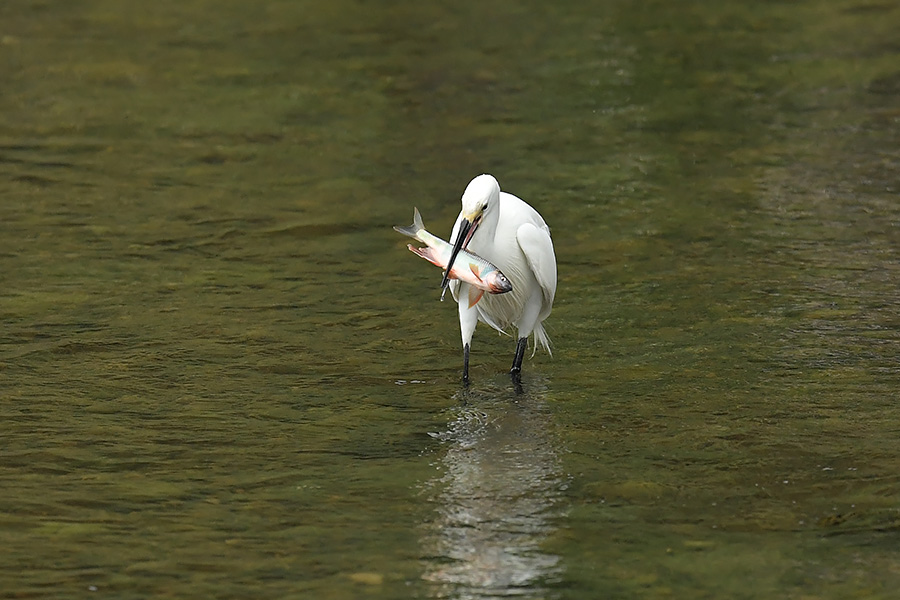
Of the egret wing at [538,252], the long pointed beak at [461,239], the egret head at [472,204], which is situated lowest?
the egret wing at [538,252]

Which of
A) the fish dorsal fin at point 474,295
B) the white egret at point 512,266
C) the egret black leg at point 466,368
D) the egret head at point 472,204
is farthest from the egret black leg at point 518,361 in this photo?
the egret head at point 472,204

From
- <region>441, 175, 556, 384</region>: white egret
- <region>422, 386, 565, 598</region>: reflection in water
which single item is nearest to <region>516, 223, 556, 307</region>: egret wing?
<region>441, 175, 556, 384</region>: white egret

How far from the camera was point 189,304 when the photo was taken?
6.95m

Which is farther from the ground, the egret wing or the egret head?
the egret head

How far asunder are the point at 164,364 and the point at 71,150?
13.8 feet

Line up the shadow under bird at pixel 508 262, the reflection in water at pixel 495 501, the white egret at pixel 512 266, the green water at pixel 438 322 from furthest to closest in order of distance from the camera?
1. the white egret at pixel 512 266
2. the shadow under bird at pixel 508 262
3. the green water at pixel 438 322
4. the reflection in water at pixel 495 501

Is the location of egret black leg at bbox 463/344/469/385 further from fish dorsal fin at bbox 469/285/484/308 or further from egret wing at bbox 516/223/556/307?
egret wing at bbox 516/223/556/307

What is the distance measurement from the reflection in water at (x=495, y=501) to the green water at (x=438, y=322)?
0.02 meters

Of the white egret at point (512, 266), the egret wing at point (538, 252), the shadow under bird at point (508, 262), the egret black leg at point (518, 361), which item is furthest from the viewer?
the egret black leg at point (518, 361)

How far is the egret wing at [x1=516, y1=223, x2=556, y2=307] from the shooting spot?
19.2 ft

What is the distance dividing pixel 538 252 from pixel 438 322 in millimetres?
1058

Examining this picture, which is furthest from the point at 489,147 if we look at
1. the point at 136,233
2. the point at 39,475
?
the point at 39,475

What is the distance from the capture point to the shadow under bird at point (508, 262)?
550 cm

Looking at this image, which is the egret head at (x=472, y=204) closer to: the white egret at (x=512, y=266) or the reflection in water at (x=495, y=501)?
the white egret at (x=512, y=266)
